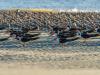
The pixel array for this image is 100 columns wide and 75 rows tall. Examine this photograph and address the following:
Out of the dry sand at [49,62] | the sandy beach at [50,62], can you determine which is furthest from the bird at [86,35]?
the dry sand at [49,62]

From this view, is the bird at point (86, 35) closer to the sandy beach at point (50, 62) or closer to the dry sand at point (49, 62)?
the sandy beach at point (50, 62)

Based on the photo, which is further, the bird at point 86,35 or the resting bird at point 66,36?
the bird at point 86,35

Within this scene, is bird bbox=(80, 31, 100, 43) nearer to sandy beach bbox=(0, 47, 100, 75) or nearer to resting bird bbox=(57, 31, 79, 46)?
resting bird bbox=(57, 31, 79, 46)

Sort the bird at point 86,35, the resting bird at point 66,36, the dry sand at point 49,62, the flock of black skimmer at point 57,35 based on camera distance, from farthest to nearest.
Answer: the bird at point 86,35
the flock of black skimmer at point 57,35
the resting bird at point 66,36
the dry sand at point 49,62

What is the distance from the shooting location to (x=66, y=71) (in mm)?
20953

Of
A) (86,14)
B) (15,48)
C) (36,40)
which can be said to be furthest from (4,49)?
(86,14)

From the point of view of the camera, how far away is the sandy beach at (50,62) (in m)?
20.9

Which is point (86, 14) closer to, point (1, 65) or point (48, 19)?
point (48, 19)

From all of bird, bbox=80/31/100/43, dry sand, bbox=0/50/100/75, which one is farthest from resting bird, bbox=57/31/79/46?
dry sand, bbox=0/50/100/75

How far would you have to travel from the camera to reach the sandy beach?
20.9 metres

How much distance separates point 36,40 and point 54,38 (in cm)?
105

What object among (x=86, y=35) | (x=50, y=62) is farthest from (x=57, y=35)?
(x=50, y=62)

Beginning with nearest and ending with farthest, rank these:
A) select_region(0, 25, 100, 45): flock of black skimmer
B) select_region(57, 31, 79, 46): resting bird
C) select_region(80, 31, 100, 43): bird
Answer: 1. select_region(57, 31, 79, 46): resting bird
2. select_region(0, 25, 100, 45): flock of black skimmer
3. select_region(80, 31, 100, 43): bird

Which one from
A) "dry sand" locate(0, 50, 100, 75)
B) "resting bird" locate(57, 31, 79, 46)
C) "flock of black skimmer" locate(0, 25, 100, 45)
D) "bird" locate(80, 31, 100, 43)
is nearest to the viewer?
"dry sand" locate(0, 50, 100, 75)
